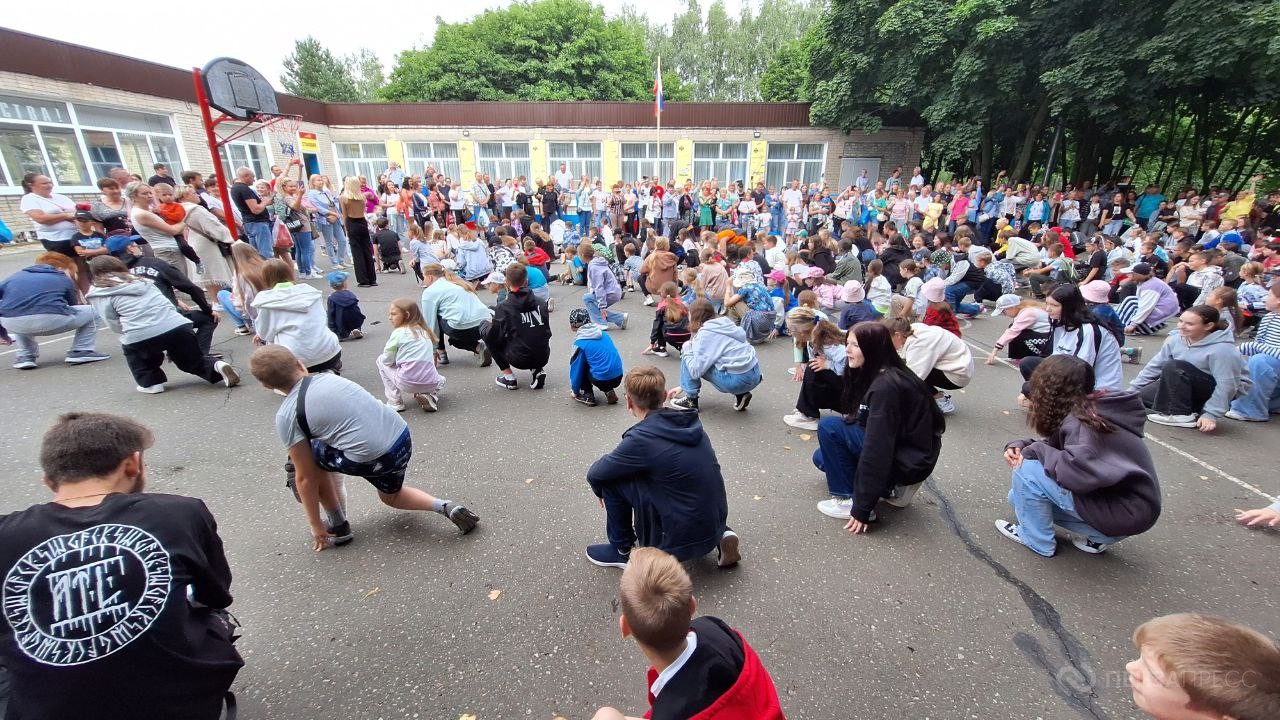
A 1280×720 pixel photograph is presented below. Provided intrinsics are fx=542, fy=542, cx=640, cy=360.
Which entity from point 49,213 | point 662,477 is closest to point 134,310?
point 49,213

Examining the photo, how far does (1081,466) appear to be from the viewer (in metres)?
2.98

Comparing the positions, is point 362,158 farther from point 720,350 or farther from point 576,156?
point 720,350

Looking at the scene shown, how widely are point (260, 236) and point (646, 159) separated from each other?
19.9 meters

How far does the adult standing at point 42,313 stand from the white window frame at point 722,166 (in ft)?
76.8

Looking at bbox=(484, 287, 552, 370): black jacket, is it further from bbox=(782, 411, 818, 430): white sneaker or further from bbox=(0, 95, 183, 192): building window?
bbox=(0, 95, 183, 192): building window

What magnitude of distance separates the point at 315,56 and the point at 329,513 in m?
59.9

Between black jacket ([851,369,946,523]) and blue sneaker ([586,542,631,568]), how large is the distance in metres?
1.55

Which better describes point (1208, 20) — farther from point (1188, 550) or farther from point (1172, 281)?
point (1188, 550)

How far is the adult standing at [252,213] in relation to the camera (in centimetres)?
904

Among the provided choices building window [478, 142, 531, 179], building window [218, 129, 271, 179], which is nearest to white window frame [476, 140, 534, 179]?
building window [478, 142, 531, 179]

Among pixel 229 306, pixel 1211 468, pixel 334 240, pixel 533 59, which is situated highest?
pixel 533 59

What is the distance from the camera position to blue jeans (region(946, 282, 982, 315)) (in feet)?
30.5

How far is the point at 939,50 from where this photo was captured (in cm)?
1839

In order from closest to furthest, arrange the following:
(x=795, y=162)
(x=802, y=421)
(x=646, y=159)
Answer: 1. (x=802, y=421)
2. (x=795, y=162)
3. (x=646, y=159)
